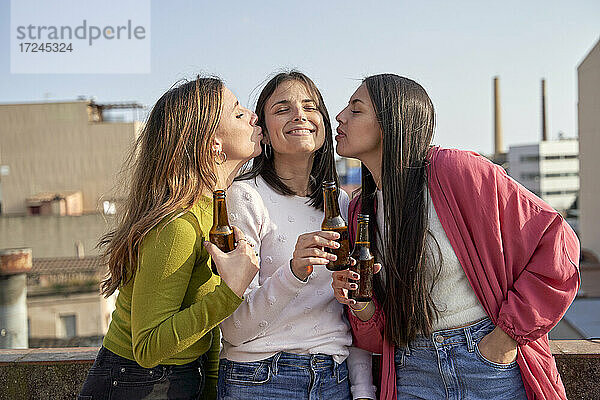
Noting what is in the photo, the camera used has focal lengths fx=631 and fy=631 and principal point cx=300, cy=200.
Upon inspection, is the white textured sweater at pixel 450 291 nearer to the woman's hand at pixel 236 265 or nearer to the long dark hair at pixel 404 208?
the long dark hair at pixel 404 208

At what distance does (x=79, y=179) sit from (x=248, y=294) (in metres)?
38.2

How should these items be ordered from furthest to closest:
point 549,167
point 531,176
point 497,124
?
1. point 531,176
2. point 549,167
3. point 497,124

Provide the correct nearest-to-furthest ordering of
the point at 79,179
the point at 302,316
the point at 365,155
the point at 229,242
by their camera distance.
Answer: the point at 229,242 < the point at 302,316 < the point at 365,155 < the point at 79,179

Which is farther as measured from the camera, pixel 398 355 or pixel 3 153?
pixel 3 153

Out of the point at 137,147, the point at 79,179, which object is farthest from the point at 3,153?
the point at 137,147

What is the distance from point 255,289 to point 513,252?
3.39 ft

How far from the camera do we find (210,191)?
2.64m

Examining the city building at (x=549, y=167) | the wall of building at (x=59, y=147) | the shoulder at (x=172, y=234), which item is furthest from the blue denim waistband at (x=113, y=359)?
the city building at (x=549, y=167)

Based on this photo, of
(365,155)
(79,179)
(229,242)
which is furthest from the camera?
(79,179)

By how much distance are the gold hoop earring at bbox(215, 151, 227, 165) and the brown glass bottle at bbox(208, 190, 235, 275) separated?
364mm

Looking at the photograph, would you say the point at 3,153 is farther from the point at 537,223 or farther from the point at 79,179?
the point at 537,223

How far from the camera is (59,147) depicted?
38125 mm

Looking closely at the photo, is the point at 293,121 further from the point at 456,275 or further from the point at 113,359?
the point at 113,359

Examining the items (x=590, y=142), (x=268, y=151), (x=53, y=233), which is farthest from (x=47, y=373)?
(x=53, y=233)
